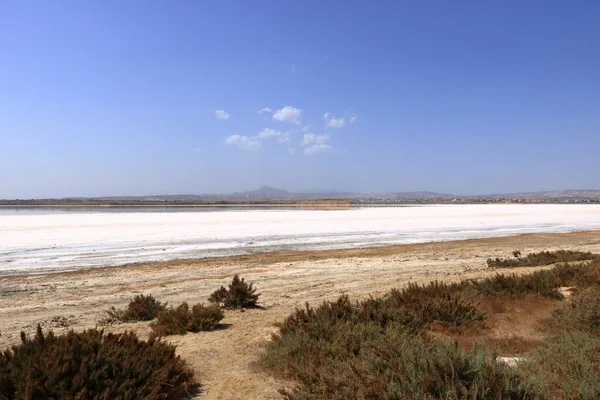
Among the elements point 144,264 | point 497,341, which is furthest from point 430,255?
point 497,341

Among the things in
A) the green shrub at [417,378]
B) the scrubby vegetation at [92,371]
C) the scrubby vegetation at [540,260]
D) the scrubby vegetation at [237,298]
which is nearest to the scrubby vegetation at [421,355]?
the green shrub at [417,378]

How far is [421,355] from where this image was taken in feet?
14.5

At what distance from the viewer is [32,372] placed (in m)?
4.34

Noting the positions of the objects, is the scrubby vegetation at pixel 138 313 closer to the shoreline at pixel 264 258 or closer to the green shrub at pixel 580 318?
the green shrub at pixel 580 318

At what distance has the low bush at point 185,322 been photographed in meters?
8.28

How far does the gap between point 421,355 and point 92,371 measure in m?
3.23

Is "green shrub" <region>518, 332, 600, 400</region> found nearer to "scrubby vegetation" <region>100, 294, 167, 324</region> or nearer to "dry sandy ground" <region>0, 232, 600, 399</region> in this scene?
"dry sandy ground" <region>0, 232, 600, 399</region>

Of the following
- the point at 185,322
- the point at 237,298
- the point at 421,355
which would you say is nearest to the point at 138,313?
the point at 185,322

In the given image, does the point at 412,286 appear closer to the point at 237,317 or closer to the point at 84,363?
the point at 237,317

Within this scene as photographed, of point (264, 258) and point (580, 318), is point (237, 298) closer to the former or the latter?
point (580, 318)

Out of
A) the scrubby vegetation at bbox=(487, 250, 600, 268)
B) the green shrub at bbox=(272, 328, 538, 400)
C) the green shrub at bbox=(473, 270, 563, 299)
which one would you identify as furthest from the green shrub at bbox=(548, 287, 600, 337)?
the scrubby vegetation at bbox=(487, 250, 600, 268)

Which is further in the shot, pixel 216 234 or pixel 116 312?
pixel 216 234

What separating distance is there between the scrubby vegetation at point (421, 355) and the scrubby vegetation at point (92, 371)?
1334 millimetres

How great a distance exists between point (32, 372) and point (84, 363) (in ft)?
1.46
